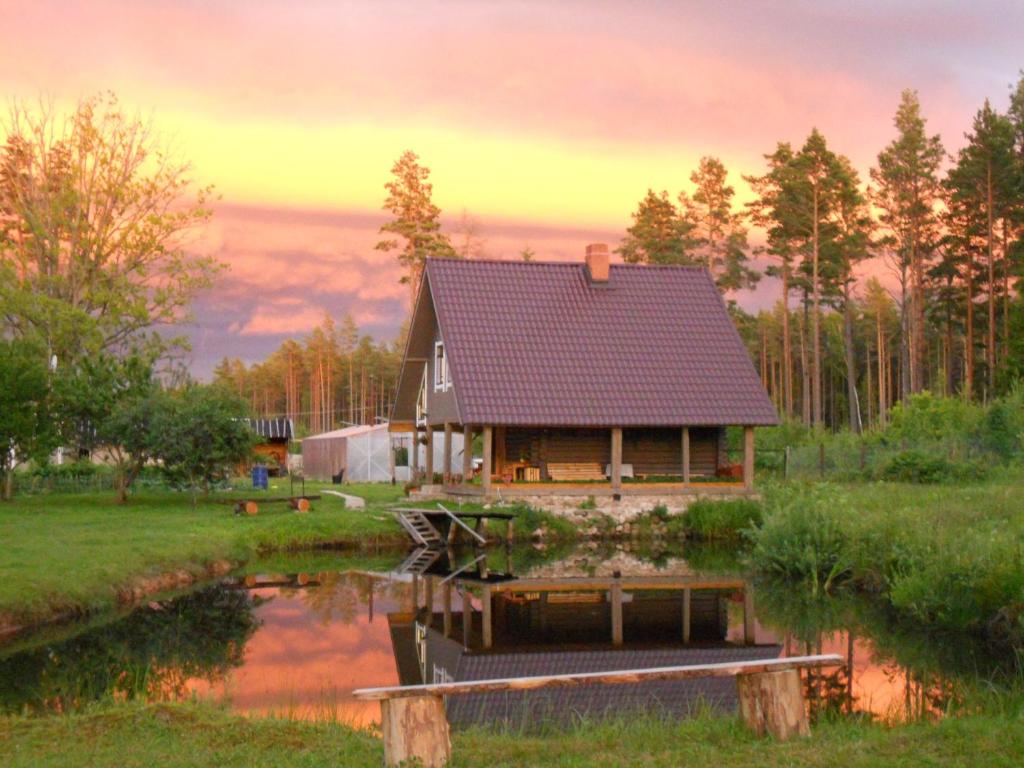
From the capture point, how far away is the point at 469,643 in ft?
45.9

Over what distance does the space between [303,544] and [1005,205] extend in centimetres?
3325

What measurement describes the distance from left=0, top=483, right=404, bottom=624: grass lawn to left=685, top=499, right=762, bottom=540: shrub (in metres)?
6.98

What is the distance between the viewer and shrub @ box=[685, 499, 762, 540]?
84.1 feet

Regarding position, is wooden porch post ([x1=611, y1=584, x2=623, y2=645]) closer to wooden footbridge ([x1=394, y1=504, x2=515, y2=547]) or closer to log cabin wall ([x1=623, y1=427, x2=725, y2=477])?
wooden footbridge ([x1=394, y1=504, x2=515, y2=547])

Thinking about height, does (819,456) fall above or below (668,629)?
above

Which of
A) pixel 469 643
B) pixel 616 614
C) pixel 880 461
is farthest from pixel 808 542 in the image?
pixel 880 461

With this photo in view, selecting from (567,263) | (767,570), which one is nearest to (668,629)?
(767,570)

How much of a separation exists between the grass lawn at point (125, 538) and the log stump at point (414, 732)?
8.49 m

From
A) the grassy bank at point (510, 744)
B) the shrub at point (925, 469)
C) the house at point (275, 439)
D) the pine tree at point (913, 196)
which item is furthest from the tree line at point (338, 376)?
the grassy bank at point (510, 744)

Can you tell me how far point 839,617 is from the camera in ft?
49.4

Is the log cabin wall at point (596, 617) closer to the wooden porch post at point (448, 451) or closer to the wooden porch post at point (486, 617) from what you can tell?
the wooden porch post at point (486, 617)

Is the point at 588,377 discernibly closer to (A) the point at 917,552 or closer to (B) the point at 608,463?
(B) the point at 608,463

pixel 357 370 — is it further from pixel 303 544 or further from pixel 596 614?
pixel 596 614

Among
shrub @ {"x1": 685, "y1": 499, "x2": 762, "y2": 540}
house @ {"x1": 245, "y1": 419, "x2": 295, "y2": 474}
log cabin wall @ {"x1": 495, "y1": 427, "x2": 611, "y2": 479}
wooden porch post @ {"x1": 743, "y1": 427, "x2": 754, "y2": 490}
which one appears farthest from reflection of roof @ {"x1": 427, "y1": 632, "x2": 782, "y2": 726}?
house @ {"x1": 245, "y1": 419, "x2": 295, "y2": 474}
